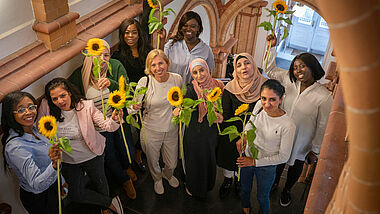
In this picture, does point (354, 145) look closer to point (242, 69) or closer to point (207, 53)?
point (242, 69)

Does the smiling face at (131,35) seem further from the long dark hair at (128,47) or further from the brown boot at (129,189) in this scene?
the brown boot at (129,189)

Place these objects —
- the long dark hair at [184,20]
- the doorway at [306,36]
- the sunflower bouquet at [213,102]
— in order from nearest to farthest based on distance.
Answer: the sunflower bouquet at [213,102], the long dark hair at [184,20], the doorway at [306,36]

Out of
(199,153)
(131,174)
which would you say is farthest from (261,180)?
(131,174)

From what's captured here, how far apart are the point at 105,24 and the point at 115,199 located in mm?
2079

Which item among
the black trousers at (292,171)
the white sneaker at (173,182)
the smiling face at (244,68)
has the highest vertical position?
the smiling face at (244,68)

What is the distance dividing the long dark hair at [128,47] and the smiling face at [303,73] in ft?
5.73

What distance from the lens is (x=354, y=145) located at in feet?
3.10

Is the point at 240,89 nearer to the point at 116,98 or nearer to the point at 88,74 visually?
the point at 116,98

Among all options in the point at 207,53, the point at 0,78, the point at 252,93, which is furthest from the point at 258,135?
the point at 0,78

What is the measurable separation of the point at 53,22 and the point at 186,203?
8.45ft

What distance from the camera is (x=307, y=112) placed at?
3.89 m

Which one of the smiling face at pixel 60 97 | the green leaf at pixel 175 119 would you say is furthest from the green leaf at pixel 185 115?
the smiling face at pixel 60 97

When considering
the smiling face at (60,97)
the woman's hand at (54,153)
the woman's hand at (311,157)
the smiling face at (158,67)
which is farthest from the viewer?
the woman's hand at (311,157)

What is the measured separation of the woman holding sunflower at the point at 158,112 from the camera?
12.8 ft
